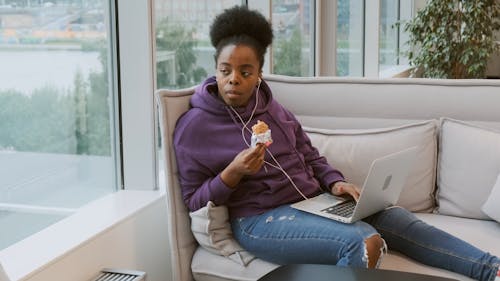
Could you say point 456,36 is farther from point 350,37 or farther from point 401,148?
point 401,148

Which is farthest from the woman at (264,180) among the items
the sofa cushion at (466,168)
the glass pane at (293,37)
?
the glass pane at (293,37)

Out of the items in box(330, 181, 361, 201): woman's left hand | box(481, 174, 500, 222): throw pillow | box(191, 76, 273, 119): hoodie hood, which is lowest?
box(481, 174, 500, 222): throw pillow

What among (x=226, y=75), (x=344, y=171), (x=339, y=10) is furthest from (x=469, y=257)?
(x=339, y=10)

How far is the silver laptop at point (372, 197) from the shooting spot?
79.7 inches

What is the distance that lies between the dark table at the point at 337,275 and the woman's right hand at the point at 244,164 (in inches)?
14.0

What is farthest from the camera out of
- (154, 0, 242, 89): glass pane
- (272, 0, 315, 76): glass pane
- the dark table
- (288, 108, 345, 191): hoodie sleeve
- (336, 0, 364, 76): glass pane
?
(336, 0, 364, 76): glass pane

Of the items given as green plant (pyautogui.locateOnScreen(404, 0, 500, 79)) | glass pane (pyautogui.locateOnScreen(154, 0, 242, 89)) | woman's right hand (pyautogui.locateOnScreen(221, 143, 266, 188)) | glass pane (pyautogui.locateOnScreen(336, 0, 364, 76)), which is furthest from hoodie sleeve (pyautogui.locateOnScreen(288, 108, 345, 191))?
green plant (pyautogui.locateOnScreen(404, 0, 500, 79))

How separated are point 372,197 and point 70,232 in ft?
3.08

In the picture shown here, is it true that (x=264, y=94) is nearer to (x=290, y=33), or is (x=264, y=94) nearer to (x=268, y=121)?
(x=268, y=121)

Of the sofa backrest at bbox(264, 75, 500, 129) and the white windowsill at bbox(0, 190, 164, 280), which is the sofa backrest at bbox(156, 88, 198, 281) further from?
the sofa backrest at bbox(264, 75, 500, 129)

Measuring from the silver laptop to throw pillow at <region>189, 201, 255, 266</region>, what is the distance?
9.1 inches

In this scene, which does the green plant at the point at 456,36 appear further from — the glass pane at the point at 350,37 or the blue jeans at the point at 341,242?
the blue jeans at the point at 341,242

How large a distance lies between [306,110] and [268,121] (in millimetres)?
440

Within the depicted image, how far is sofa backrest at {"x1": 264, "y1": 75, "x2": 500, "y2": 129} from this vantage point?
2586mm
